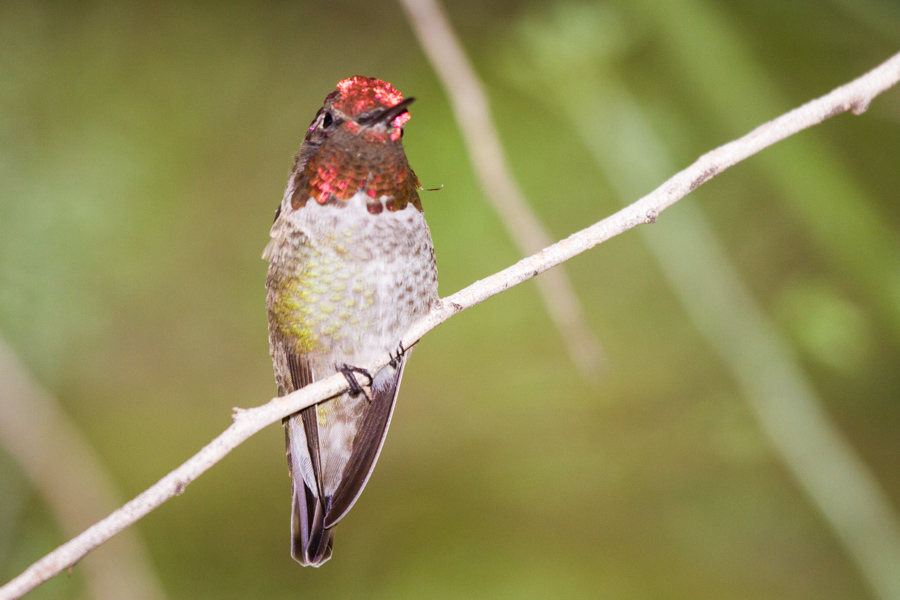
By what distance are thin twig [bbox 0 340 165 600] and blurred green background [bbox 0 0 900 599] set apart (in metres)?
0.05

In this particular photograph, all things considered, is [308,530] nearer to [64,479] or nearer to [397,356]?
[397,356]

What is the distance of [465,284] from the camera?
1.92 m

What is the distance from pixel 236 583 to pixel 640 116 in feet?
4.92

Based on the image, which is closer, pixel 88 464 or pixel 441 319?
pixel 441 319

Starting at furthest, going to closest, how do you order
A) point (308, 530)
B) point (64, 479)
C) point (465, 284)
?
point (465, 284)
point (64, 479)
point (308, 530)

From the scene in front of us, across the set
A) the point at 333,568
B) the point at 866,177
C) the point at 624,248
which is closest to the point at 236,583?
the point at 333,568

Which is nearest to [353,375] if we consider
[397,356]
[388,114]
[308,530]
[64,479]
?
[397,356]

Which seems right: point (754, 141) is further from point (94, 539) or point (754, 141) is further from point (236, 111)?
point (236, 111)

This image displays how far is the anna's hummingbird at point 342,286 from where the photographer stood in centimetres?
64

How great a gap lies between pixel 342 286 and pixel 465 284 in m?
1.21

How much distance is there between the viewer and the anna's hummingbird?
2.10 feet

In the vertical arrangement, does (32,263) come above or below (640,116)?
above

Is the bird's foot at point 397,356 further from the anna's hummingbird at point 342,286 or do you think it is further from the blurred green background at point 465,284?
the blurred green background at point 465,284

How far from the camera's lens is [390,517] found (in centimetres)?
173
